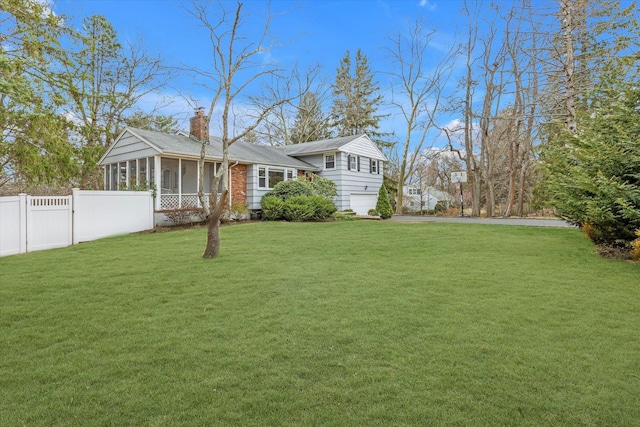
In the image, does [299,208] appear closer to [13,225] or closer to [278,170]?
[278,170]

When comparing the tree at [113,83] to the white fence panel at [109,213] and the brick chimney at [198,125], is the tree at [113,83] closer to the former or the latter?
the brick chimney at [198,125]

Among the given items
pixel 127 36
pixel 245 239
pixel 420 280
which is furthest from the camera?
pixel 127 36

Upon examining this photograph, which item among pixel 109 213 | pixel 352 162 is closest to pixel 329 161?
pixel 352 162

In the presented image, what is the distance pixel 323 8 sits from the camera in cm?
1169

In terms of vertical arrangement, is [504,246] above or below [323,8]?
below

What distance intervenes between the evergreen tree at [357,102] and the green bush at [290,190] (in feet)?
56.0

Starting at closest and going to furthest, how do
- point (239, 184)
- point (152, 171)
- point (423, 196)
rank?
1. point (152, 171)
2. point (239, 184)
3. point (423, 196)

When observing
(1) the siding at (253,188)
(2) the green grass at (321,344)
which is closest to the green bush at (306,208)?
(1) the siding at (253,188)

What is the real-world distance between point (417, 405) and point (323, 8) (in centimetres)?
1264

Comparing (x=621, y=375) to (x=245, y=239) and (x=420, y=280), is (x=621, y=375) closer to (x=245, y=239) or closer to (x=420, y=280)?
(x=420, y=280)

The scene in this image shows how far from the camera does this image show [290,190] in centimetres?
1594

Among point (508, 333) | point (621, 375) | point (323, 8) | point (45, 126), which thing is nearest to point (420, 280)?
point (508, 333)

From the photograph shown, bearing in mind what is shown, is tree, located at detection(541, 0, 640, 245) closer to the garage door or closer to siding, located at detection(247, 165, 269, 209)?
siding, located at detection(247, 165, 269, 209)

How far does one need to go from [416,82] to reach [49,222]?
A: 2202cm
